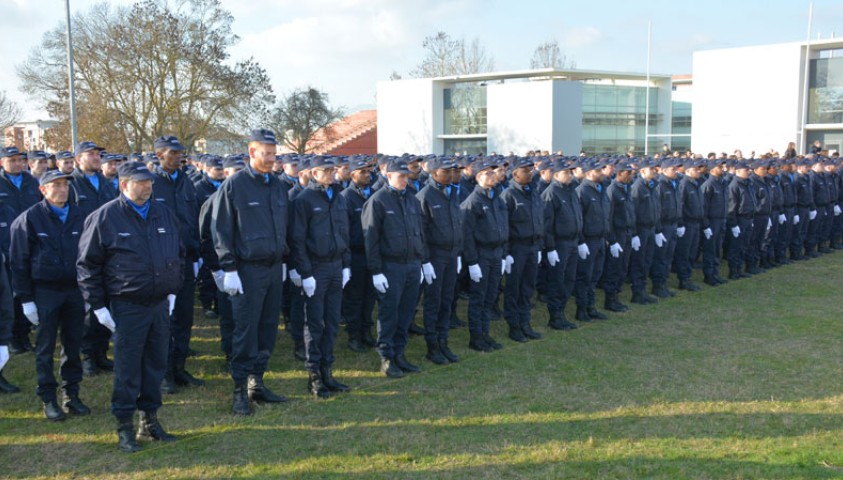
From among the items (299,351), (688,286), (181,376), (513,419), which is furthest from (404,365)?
(688,286)

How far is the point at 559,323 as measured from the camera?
9.54 m

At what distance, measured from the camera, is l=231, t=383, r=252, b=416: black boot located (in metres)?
6.16

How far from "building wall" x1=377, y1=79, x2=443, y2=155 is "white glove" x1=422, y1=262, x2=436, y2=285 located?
120 feet

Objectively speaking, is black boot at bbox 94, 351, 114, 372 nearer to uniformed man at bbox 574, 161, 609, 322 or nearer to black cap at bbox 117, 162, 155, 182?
black cap at bbox 117, 162, 155, 182

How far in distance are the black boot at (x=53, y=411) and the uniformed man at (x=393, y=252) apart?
2949 millimetres

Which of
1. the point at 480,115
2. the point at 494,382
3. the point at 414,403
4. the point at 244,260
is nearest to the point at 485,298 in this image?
the point at 494,382

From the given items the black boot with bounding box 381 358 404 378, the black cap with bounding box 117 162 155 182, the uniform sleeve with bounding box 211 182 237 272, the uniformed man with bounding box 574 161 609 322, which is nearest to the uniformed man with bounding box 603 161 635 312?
the uniformed man with bounding box 574 161 609 322

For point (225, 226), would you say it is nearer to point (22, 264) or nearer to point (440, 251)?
point (22, 264)

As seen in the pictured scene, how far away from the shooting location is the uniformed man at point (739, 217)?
1327cm

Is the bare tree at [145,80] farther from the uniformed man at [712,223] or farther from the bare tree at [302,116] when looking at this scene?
the uniformed man at [712,223]

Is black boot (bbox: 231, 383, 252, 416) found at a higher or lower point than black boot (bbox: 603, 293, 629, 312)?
higher

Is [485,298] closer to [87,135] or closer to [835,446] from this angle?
[835,446]

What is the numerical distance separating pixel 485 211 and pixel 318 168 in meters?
2.37

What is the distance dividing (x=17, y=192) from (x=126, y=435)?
3896mm
